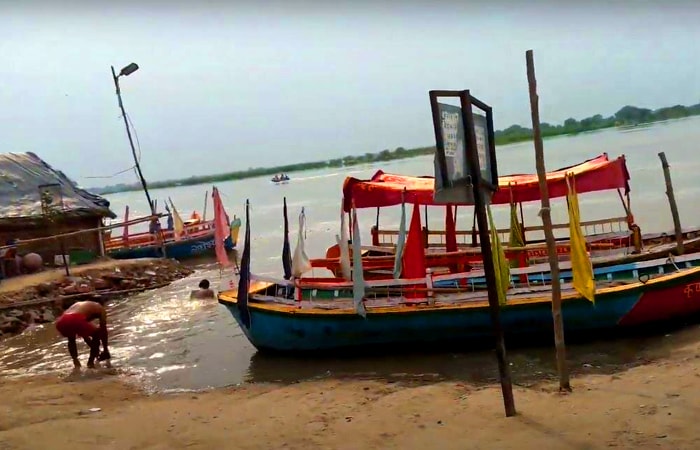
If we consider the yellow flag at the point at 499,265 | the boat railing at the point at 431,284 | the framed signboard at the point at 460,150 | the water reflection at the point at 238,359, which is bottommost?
the water reflection at the point at 238,359

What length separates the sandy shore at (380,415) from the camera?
17.7 ft

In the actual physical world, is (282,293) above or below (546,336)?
above

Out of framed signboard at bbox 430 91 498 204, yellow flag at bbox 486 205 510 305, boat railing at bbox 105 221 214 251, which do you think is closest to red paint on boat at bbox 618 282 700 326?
yellow flag at bbox 486 205 510 305

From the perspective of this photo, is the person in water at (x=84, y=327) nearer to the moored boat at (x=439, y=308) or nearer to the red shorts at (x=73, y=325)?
the red shorts at (x=73, y=325)

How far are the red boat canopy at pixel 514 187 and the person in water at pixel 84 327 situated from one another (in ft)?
14.4

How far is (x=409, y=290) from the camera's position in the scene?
32.5 ft

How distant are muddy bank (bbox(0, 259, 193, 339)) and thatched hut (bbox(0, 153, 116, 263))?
1411 millimetres

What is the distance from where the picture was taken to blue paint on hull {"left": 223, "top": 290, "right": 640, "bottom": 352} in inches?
374

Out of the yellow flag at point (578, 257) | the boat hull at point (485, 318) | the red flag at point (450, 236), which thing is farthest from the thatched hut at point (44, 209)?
the yellow flag at point (578, 257)

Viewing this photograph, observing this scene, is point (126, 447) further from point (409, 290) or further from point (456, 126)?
point (409, 290)

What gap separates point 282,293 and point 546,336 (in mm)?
4458

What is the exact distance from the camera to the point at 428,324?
981 cm

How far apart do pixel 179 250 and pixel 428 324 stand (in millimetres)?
18636

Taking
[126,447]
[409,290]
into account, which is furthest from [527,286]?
[126,447]
